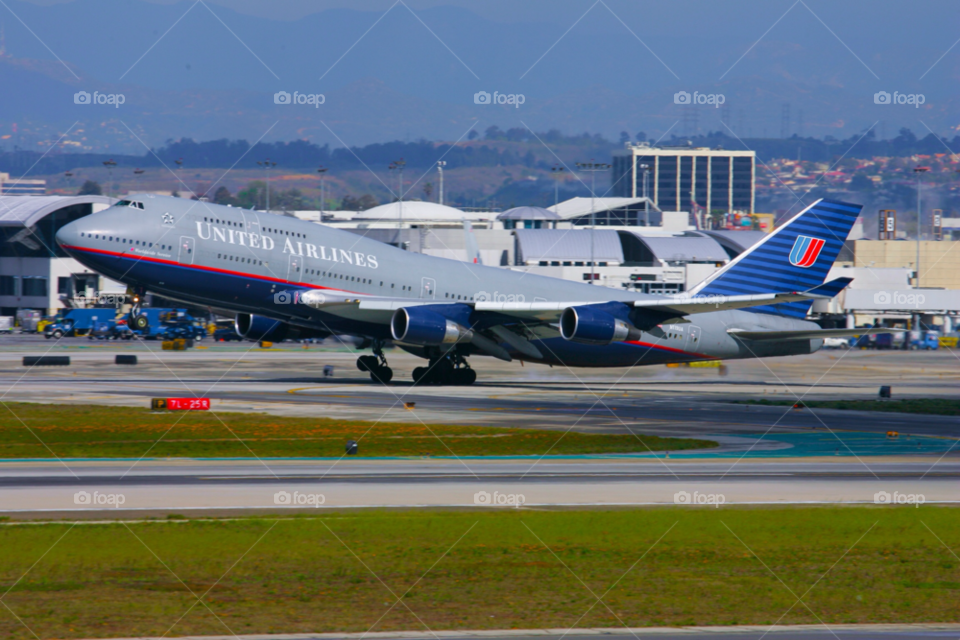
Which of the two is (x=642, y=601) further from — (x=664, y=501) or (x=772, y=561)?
(x=664, y=501)

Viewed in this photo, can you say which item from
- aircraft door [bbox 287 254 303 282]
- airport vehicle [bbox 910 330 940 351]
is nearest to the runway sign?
aircraft door [bbox 287 254 303 282]

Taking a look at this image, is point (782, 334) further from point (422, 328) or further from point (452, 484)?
point (452, 484)

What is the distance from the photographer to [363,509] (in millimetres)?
19266

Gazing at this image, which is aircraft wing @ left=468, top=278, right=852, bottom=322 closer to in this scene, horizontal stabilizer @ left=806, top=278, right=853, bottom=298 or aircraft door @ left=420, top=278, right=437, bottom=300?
horizontal stabilizer @ left=806, top=278, right=853, bottom=298

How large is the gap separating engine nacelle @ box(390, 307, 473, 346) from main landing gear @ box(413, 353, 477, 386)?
3.73m

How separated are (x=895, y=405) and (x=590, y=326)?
44.8ft

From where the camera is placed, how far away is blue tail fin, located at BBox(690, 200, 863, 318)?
5019 cm

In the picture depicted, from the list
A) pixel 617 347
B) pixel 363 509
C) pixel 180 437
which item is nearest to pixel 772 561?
pixel 363 509

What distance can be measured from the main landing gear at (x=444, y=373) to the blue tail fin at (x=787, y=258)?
12847mm

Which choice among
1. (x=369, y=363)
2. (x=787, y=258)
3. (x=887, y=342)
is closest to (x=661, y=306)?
(x=787, y=258)

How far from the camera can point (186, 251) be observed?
4266cm

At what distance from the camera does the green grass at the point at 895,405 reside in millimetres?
40531

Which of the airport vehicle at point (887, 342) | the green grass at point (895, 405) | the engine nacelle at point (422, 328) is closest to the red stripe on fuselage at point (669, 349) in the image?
the green grass at point (895, 405)

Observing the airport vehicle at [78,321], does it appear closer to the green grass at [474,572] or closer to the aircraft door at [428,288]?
the aircraft door at [428,288]
